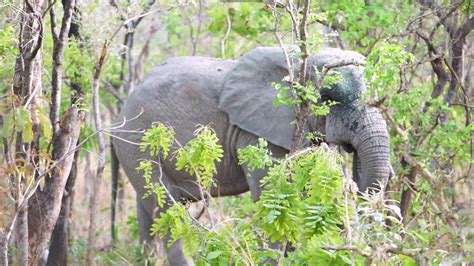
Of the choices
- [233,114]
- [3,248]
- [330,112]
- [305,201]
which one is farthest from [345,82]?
[3,248]

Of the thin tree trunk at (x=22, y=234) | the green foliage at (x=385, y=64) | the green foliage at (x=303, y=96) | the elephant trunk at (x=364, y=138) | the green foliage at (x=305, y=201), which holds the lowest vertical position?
the thin tree trunk at (x=22, y=234)

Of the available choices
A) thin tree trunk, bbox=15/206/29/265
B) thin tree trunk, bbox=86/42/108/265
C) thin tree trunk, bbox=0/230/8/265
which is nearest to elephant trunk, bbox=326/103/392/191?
thin tree trunk, bbox=86/42/108/265

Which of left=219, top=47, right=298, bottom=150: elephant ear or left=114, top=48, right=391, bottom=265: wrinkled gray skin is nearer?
left=114, top=48, right=391, bottom=265: wrinkled gray skin

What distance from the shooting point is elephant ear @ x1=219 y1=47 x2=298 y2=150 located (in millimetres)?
6805

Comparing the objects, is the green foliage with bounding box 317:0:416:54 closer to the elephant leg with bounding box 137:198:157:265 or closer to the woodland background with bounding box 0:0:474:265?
the woodland background with bounding box 0:0:474:265

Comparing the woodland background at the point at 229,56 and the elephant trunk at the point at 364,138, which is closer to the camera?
the woodland background at the point at 229,56

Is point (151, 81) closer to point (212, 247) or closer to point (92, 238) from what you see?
point (92, 238)

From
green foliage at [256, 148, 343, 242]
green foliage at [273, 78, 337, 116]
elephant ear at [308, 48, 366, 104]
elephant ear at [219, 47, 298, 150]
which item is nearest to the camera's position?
green foliage at [256, 148, 343, 242]

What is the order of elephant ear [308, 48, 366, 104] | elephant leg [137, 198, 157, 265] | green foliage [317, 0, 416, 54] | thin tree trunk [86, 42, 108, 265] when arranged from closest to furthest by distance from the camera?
thin tree trunk [86, 42, 108, 265] < elephant ear [308, 48, 366, 104] < green foliage [317, 0, 416, 54] < elephant leg [137, 198, 157, 265]

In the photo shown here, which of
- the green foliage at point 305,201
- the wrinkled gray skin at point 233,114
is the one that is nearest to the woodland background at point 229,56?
the green foliage at point 305,201

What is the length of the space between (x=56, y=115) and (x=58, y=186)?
0.38 metres

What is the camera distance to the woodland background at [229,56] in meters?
4.48

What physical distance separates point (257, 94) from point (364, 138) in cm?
100

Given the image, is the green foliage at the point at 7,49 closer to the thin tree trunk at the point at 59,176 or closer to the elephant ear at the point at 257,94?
the thin tree trunk at the point at 59,176
